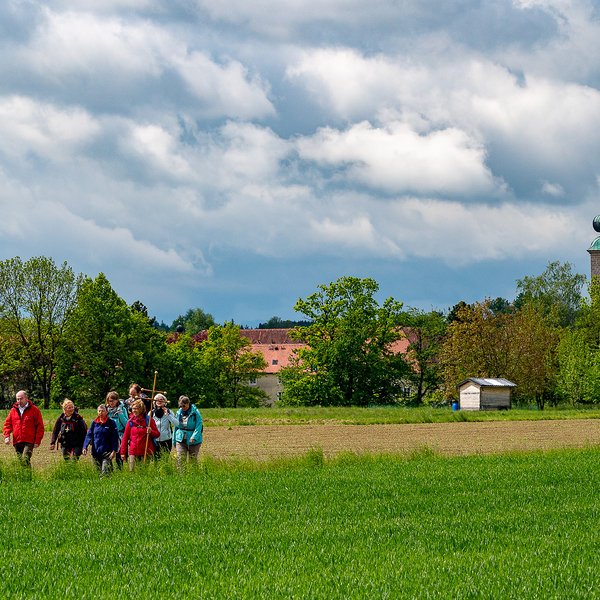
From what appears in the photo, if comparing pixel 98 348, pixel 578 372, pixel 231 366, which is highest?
pixel 98 348

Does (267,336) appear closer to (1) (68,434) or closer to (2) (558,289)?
(2) (558,289)

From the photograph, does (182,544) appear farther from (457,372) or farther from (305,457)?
(457,372)

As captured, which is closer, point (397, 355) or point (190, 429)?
point (190, 429)

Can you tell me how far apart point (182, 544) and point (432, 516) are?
153 inches

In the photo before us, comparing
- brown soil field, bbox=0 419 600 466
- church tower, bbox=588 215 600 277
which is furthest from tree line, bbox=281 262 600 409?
church tower, bbox=588 215 600 277

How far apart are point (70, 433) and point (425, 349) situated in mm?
65830

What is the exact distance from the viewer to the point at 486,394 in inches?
2154

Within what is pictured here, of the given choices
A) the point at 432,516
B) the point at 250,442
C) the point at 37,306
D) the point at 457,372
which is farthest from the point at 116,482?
the point at 457,372

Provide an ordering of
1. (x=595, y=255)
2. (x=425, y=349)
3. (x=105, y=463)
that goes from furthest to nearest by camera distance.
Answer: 1. (x=595, y=255)
2. (x=425, y=349)
3. (x=105, y=463)

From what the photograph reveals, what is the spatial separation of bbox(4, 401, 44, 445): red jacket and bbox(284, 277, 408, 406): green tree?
4899 centimetres

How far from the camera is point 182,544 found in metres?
8.97

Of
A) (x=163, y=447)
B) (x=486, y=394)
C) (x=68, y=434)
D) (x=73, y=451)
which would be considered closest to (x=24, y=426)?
(x=68, y=434)

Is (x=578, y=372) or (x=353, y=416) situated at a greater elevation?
(x=578, y=372)

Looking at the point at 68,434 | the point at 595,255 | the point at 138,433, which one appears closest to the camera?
the point at 138,433
